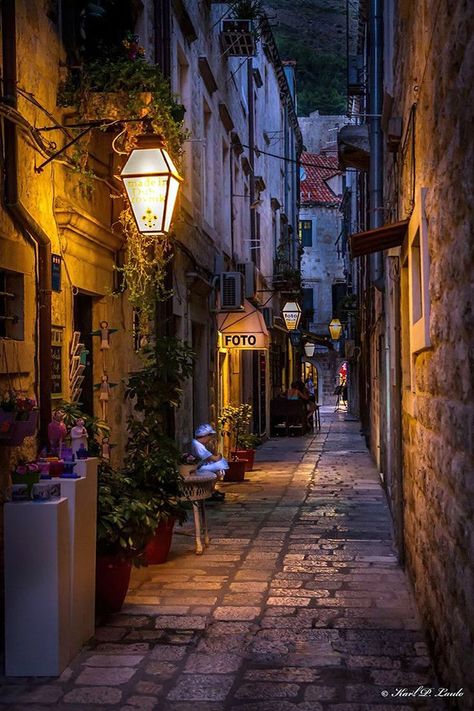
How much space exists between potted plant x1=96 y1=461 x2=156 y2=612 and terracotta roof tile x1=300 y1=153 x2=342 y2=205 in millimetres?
45114

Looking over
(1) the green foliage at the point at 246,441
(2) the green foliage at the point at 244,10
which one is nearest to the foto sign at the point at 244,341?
(1) the green foliage at the point at 246,441

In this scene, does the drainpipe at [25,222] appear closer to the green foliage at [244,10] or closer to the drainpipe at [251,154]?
the green foliage at [244,10]

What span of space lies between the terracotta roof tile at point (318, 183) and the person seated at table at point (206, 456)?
4171cm

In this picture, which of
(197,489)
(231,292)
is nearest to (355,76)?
(231,292)

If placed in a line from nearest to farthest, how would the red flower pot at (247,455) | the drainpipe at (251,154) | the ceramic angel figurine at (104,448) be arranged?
the ceramic angel figurine at (104,448)
the red flower pot at (247,455)
the drainpipe at (251,154)

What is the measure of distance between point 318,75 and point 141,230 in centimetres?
6546

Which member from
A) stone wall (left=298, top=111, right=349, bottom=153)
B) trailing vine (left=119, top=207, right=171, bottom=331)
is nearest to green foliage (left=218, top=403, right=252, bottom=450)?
trailing vine (left=119, top=207, right=171, bottom=331)

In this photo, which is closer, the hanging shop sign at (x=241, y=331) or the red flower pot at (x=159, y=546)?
the red flower pot at (x=159, y=546)

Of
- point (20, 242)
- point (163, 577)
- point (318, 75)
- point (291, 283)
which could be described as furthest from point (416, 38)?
point (318, 75)

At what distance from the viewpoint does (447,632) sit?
4613 mm

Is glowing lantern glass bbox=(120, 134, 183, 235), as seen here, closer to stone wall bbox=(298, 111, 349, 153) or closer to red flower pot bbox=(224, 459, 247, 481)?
red flower pot bbox=(224, 459, 247, 481)

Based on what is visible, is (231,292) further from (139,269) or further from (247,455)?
(139,269)

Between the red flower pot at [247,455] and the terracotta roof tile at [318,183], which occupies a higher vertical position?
the terracotta roof tile at [318,183]

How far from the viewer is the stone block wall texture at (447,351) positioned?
12.4ft
